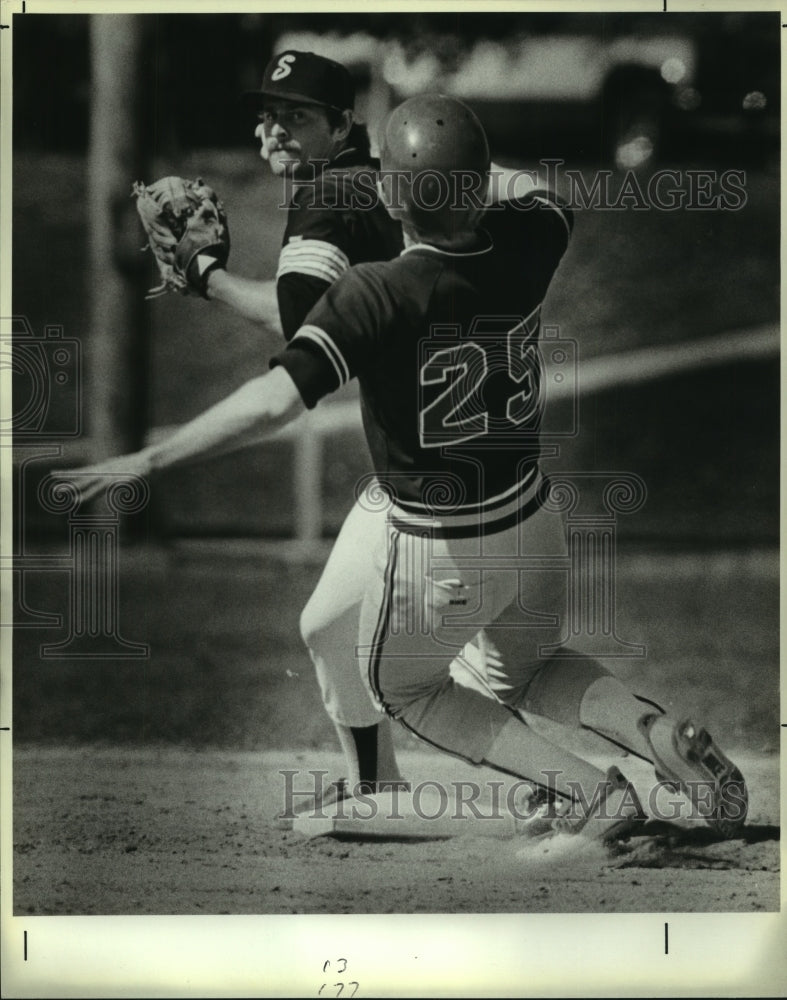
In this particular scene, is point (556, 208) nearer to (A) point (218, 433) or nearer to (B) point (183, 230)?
(B) point (183, 230)

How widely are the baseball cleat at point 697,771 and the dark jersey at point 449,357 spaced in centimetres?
97

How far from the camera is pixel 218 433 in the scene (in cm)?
495

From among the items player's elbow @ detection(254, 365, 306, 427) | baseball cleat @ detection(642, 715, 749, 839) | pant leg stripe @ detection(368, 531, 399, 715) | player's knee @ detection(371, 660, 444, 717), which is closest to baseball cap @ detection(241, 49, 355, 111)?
player's elbow @ detection(254, 365, 306, 427)

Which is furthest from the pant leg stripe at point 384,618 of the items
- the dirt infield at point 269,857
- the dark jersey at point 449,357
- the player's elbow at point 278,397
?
the player's elbow at point 278,397

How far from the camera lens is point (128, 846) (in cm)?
495

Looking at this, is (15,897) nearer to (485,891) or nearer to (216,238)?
(485,891)

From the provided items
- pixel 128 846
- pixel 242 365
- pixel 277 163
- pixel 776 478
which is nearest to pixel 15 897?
pixel 128 846

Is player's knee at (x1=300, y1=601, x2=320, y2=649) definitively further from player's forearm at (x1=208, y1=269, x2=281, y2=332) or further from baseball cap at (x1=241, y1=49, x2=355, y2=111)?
baseball cap at (x1=241, y1=49, x2=355, y2=111)

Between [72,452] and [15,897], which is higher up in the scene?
[72,452]

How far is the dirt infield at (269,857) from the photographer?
16.1 ft

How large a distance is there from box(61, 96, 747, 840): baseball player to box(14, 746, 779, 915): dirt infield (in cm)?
13

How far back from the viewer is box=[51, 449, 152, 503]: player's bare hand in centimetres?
493

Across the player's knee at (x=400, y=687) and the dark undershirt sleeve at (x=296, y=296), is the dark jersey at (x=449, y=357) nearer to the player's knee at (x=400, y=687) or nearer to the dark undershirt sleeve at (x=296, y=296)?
the dark undershirt sleeve at (x=296, y=296)

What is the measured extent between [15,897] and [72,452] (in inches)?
60.6
